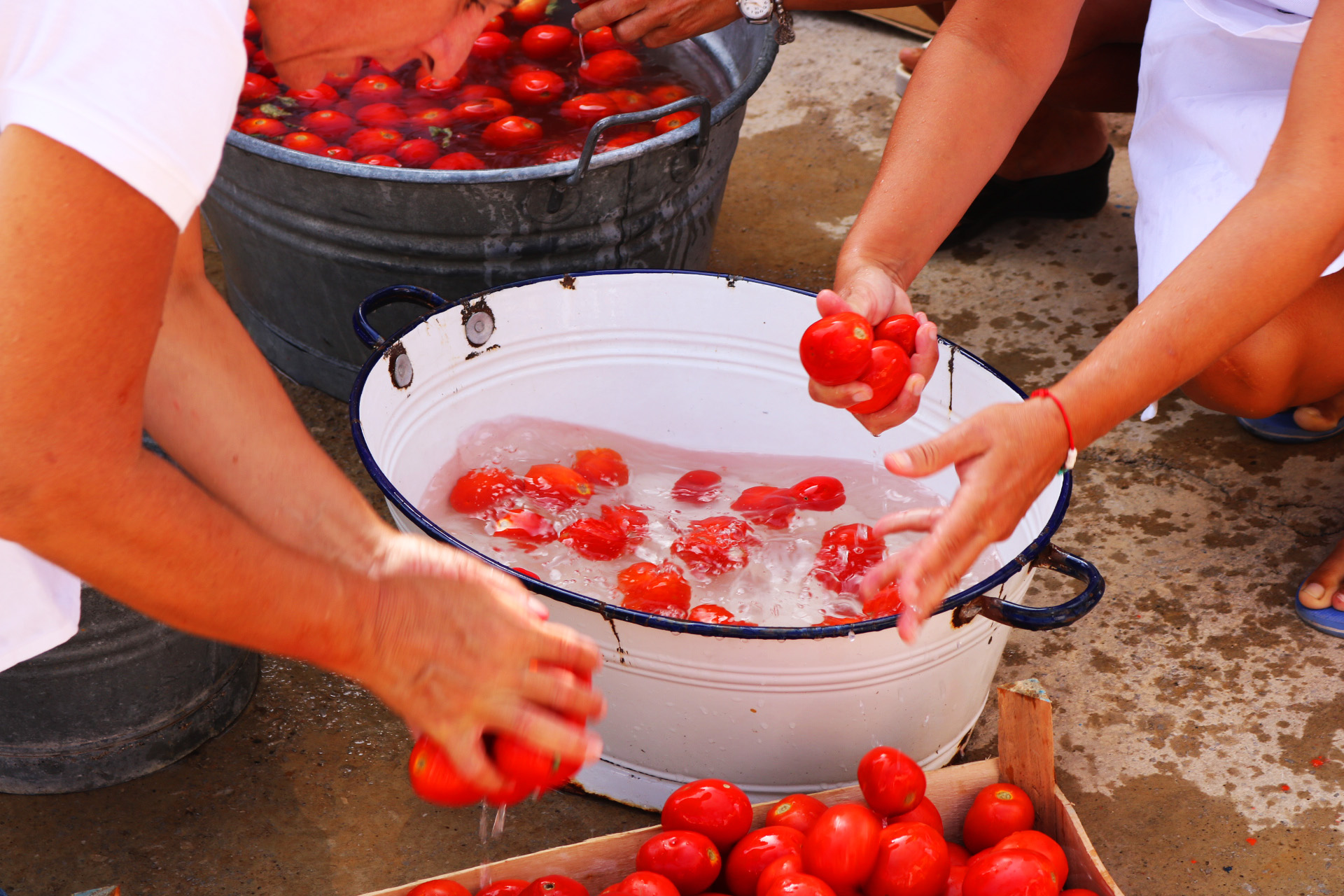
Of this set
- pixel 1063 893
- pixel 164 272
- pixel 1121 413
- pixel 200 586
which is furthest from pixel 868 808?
pixel 164 272

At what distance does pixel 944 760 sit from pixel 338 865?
85cm

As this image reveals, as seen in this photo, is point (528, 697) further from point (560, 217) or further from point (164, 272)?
point (560, 217)

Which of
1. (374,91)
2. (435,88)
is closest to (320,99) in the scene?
(374,91)

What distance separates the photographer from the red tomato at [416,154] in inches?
85.3

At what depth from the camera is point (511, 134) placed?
2260mm

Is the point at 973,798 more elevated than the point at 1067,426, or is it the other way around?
the point at 1067,426

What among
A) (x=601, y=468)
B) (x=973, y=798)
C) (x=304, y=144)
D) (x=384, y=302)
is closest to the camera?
(x=973, y=798)

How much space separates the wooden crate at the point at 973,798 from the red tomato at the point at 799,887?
0.62ft

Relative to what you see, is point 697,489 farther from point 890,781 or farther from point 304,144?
point 304,144

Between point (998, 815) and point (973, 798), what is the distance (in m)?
0.08

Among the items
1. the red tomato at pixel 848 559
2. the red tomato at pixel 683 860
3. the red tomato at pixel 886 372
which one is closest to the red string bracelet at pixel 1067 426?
the red tomato at pixel 886 372

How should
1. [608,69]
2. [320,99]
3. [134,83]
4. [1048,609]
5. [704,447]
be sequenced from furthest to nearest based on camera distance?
[608,69] < [320,99] < [704,447] < [1048,609] < [134,83]

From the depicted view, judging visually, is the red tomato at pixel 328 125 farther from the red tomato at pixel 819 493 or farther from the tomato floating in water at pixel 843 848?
the tomato floating in water at pixel 843 848

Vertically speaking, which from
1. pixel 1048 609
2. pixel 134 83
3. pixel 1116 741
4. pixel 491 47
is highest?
pixel 134 83
